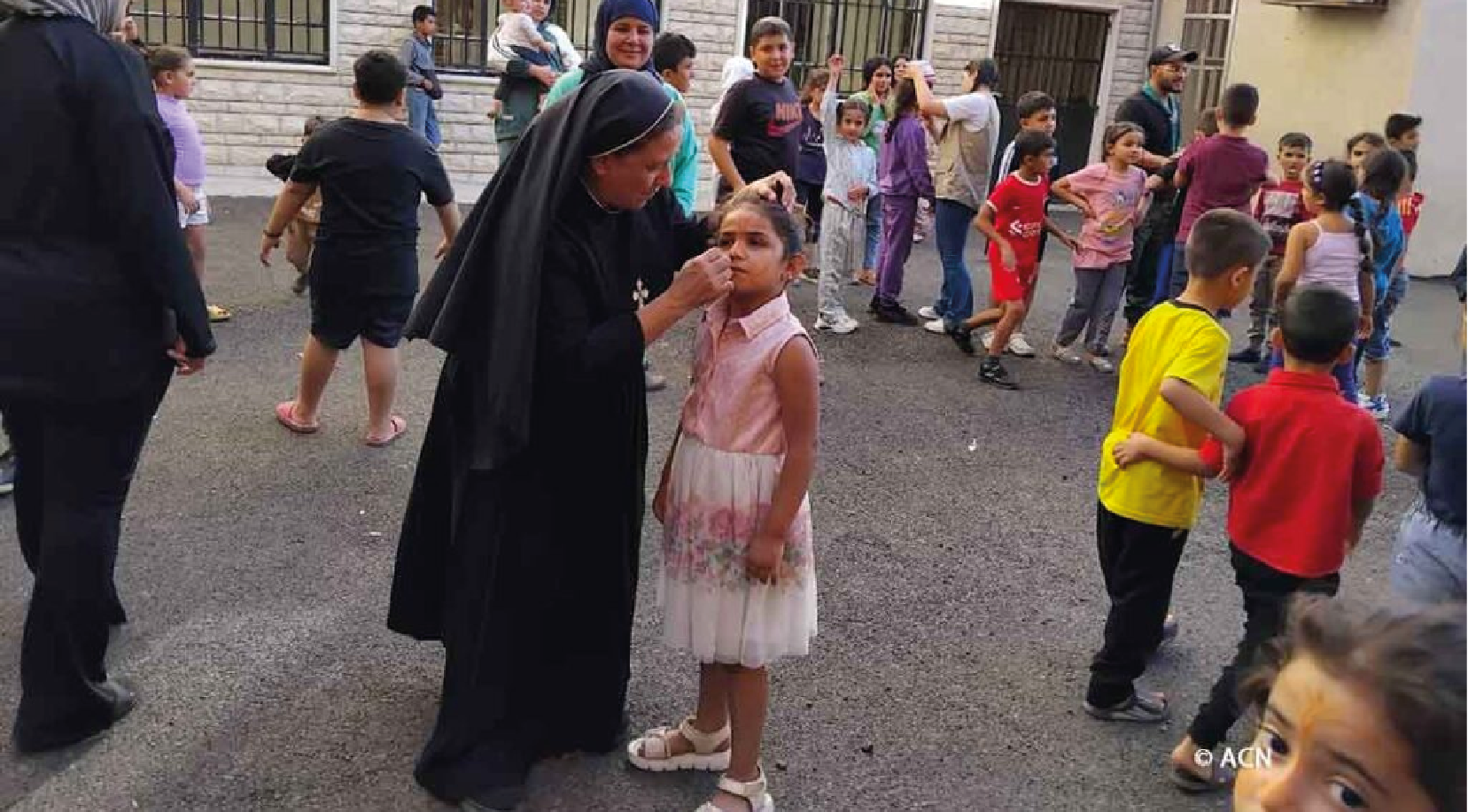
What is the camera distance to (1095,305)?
765 centimetres

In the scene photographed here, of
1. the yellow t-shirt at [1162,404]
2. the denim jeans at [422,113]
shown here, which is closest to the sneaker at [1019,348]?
the yellow t-shirt at [1162,404]

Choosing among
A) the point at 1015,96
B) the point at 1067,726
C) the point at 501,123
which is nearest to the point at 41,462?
the point at 1067,726

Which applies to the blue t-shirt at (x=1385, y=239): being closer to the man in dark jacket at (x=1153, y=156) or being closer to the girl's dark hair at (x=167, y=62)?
the man in dark jacket at (x=1153, y=156)

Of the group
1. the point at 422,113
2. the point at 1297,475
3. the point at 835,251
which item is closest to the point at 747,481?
the point at 1297,475

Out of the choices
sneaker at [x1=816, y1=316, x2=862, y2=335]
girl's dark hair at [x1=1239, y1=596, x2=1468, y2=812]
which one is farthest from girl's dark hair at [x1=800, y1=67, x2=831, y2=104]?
girl's dark hair at [x1=1239, y1=596, x2=1468, y2=812]

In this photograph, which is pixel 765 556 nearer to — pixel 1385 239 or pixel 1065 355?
pixel 1385 239

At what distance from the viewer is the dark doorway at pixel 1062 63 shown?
15797mm

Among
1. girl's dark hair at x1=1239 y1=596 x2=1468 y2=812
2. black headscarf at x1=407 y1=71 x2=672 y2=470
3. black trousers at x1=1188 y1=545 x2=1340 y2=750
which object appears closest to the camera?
girl's dark hair at x1=1239 y1=596 x2=1468 y2=812

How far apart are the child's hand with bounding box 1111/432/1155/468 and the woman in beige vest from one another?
4461 millimetres

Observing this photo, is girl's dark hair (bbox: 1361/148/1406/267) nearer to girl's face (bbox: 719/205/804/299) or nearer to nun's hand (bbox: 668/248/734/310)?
girl's face (bbox: 719/205/804/299)

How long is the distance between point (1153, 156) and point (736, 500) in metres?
6.19

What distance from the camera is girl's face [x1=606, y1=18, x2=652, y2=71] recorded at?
5.13 metres

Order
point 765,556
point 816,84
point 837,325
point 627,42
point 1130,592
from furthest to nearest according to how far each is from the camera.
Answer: point 816,84, point 837,325, point 627,42, point 1130,592, point 765,556

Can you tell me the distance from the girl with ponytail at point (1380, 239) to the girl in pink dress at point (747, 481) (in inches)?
186
